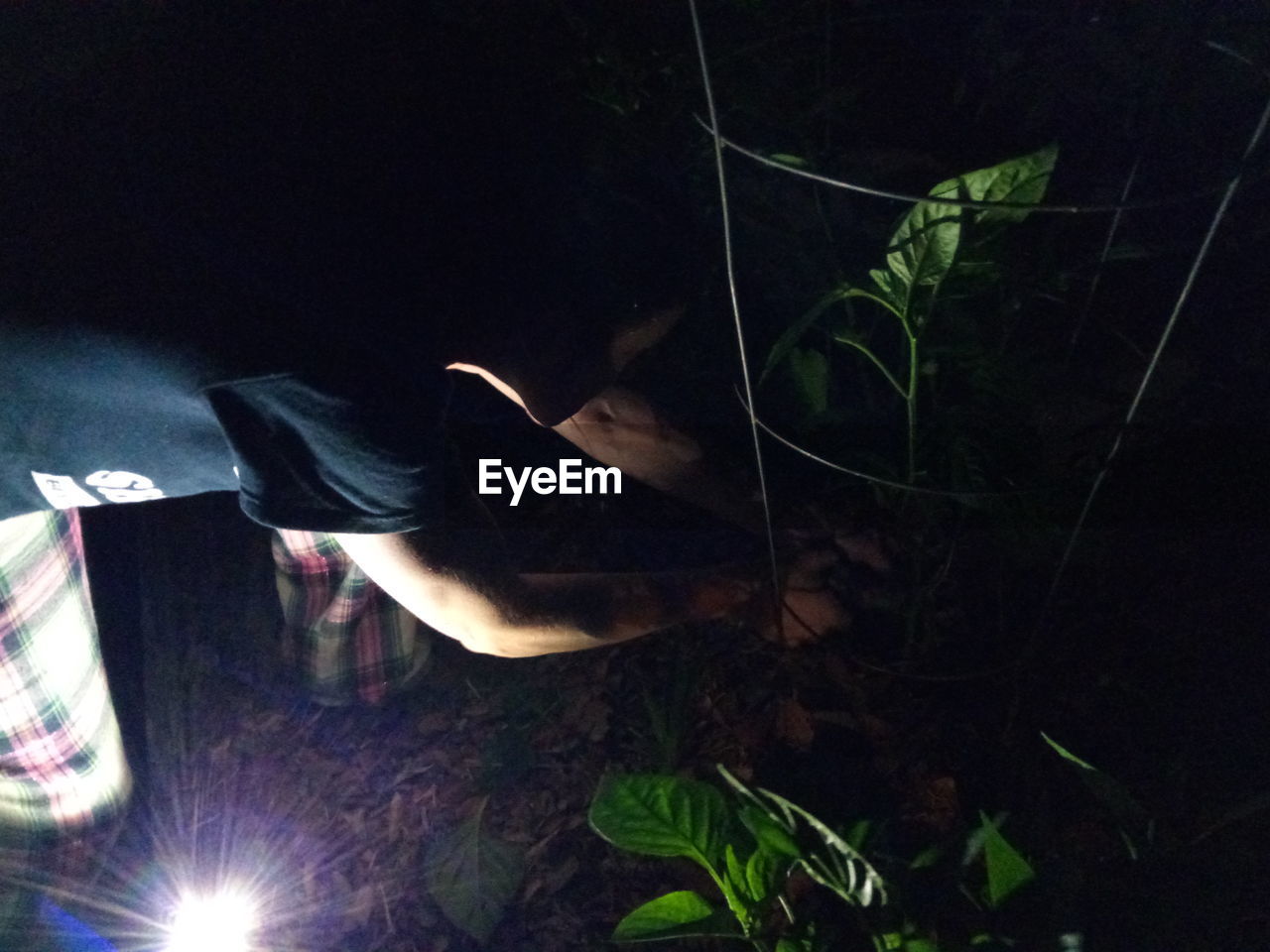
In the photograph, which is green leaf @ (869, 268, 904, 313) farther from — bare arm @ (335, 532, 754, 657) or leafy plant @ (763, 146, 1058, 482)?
bare arm @ (335, 532, 754, 657)

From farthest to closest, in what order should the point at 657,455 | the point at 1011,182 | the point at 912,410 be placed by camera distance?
the point at 657,455
the point at 912,410
the point at 1011,182

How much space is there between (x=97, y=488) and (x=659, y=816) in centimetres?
56

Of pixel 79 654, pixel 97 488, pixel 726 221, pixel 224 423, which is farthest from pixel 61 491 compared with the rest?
pixel 726 221

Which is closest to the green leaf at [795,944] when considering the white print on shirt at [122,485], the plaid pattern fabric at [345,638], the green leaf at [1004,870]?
the green leaf at [1004,870]

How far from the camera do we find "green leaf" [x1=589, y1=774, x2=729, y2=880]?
681 mm

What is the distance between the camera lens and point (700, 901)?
0.68 meters

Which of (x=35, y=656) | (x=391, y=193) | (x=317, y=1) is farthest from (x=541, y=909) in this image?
(x=317, y=1)

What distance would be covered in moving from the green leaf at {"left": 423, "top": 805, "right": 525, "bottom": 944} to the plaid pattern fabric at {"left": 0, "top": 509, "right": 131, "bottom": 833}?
1.41 ft

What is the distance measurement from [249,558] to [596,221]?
1.93 ft

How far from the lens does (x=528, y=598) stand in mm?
890

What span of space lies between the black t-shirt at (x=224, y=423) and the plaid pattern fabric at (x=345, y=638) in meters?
0.31

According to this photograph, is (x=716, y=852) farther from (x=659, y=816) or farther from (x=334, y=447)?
(x=334, y=447)

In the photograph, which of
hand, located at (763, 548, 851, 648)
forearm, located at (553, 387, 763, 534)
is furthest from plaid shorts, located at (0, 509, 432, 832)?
hand, located at (763, 548, 851, 648)

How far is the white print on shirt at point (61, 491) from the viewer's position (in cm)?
72
